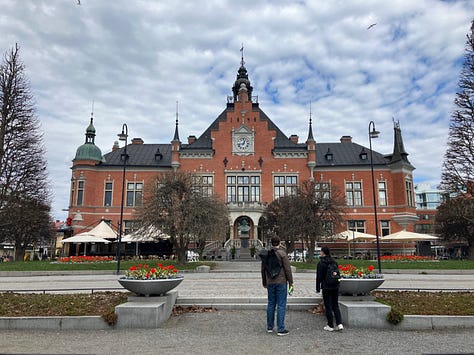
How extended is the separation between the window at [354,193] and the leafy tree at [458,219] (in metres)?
9.48

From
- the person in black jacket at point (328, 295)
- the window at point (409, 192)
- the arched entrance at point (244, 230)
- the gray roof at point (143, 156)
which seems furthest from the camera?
the gray roof at point (143, 156)

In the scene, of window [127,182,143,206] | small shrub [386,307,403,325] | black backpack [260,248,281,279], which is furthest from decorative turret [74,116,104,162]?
small shrub [386,307,403,325]

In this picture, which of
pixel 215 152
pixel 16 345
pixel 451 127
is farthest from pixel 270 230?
pixel 16 345

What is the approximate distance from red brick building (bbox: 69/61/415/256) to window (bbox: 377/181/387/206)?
12 centimetres

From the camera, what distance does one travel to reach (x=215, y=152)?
45656 millimetres

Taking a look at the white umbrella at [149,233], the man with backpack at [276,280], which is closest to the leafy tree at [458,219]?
the white umbrella at [149,233]

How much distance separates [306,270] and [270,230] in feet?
53.6

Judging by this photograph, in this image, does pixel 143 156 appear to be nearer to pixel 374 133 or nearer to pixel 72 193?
pixel 72 193

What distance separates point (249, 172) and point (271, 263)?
124 ft

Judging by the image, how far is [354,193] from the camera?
4588 cm

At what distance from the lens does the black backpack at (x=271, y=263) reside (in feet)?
24.2

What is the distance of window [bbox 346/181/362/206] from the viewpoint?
150 feet

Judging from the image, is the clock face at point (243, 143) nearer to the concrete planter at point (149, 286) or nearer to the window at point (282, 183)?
the window at point (282, 183)

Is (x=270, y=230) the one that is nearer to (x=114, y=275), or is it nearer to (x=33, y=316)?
(x=114, y=275)
